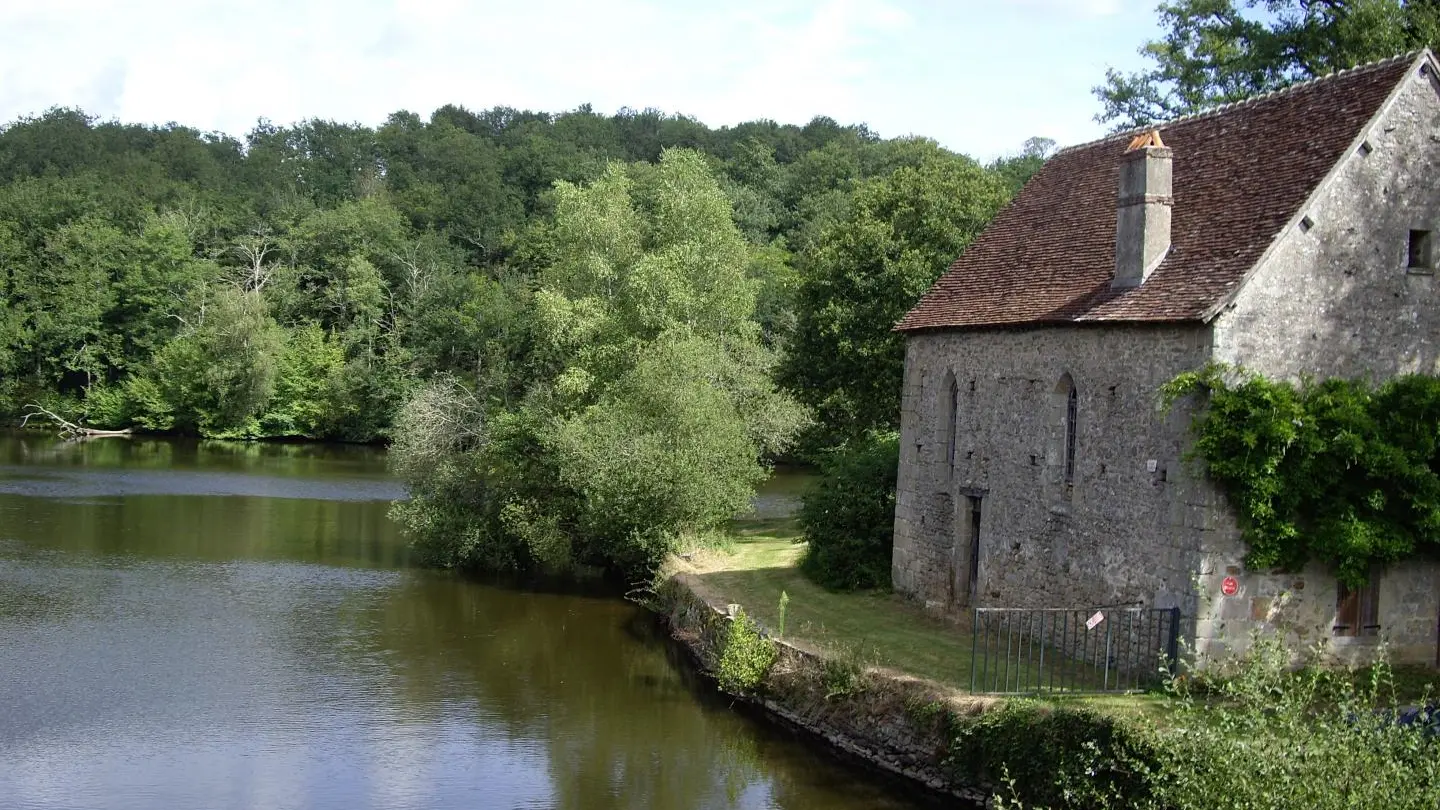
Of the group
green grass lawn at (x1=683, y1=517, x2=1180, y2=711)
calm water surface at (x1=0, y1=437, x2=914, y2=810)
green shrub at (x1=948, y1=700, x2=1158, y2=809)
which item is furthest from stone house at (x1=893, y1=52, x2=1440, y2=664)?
calm water surface at (x1=0, y1=437, x2=914, y2=810)

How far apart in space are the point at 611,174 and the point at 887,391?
11.5 metres

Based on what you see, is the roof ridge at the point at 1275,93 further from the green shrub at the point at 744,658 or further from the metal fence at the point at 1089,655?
the green shrub at the point at 744,658

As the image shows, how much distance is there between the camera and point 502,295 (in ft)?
166

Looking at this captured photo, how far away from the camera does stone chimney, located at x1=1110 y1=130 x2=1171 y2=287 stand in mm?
18391

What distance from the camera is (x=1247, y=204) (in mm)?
17953

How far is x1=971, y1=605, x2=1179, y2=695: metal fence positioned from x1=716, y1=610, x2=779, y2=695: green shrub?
334 cm

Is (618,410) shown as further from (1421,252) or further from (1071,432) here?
(1421,252)

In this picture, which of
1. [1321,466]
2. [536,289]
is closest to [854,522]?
[1321,466]

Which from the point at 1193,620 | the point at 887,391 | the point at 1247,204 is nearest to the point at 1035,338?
the point at 1247,204

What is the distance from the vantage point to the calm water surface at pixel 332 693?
56.7 feet

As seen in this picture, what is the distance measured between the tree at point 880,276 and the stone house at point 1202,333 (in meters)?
11.3

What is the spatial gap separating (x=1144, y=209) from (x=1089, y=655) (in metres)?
6.29

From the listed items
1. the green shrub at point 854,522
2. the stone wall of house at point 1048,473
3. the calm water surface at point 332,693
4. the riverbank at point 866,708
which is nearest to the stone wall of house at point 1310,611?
the stone wall of house at point 1048,473

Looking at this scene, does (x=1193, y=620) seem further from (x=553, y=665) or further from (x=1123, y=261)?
(x=553, y=665)
